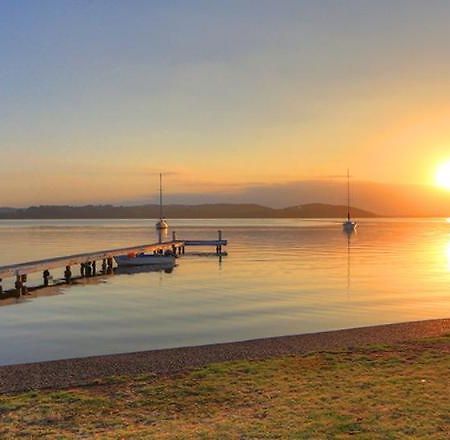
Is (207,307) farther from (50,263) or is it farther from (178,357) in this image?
(50,263)

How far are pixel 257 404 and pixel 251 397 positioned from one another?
46cm

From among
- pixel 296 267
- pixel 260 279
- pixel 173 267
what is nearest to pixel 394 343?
pixel 260 279

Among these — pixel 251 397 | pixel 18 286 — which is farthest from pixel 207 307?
pixel 251 397

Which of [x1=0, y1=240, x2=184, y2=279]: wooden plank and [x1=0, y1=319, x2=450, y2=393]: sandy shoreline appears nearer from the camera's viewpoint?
[x1=0, y1=319, x2=450, y2=393]: sandy shoreline

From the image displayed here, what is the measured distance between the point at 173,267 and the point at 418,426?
40.9m

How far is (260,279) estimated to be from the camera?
3578cm

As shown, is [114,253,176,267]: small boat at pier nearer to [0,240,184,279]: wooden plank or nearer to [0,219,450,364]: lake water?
[0,240,184,279]: wooden plank

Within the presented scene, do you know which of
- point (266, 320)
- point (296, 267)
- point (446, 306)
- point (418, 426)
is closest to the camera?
point (418, 426)

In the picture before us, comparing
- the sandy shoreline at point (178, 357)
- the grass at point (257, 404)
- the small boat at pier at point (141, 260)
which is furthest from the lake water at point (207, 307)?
the grass at point (257, 404)

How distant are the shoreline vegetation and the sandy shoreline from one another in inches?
2.5

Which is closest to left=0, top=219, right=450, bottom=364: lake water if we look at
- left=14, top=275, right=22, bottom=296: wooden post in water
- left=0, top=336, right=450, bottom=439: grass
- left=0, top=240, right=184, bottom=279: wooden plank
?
left=14, top=275, right=22, bottom=296: wooden post in water

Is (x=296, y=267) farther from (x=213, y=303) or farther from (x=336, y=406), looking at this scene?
(x=336, y=406)

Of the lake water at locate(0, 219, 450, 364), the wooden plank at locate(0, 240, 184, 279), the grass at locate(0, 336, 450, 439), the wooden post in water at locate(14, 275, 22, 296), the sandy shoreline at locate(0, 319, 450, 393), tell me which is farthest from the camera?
the wooden plank at locate(0, 240, 184, 279)

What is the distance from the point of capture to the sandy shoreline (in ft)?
38.6
